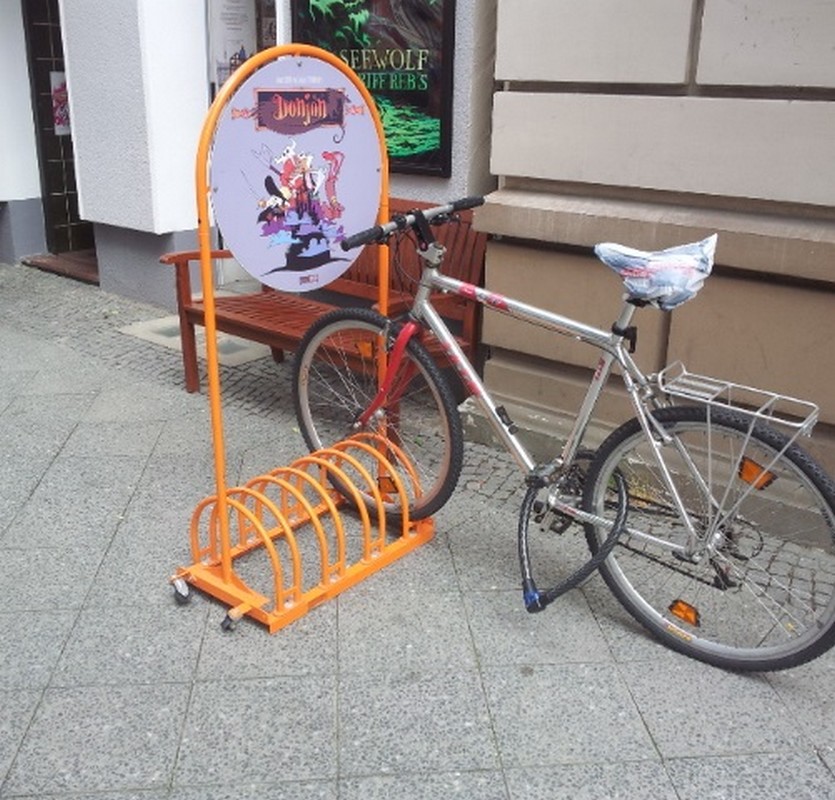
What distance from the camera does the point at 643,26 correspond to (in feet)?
12.4

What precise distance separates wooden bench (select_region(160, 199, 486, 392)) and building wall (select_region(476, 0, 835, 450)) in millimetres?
404

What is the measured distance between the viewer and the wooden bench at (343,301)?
15.8 feet

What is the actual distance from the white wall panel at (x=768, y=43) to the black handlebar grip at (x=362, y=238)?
57.9 inches

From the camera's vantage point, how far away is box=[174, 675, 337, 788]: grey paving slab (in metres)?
2.56

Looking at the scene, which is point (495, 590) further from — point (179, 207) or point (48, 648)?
point (179, 207)

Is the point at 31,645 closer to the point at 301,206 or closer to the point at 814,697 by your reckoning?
the point at 301,206

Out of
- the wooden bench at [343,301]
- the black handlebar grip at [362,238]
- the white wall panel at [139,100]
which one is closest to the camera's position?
the black handlebar grip at [362,238]

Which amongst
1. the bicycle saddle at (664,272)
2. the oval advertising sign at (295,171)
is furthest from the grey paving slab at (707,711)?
the oval advertising sign at (295,171)

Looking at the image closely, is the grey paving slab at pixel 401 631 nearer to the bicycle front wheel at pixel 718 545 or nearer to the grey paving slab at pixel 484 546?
the grey paving slab at pixel 484 546

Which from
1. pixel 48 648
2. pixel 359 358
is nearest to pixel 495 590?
pixel 359 358

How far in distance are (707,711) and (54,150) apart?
25.3 ft

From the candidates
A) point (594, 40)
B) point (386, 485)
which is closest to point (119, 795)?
point (386, 485)

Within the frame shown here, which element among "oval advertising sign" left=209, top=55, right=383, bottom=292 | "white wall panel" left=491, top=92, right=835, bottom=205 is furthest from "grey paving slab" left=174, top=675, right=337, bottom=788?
"white wall panel" left=491, top=92, right=835, bottom=205

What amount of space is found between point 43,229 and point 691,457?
7.32 m
